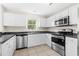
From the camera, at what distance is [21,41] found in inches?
160

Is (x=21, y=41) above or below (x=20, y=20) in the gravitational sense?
below

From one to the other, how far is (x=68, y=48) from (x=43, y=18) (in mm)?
3316

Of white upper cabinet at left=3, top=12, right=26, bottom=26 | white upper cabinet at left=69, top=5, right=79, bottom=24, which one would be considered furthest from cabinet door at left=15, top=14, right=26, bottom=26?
white upper cabinet at left=69, top=5, right=79, bottom=24

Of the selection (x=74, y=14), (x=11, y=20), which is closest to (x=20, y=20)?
(x=11, y=20)

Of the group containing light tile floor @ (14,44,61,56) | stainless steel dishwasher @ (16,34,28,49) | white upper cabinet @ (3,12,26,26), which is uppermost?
white upper cabinet @ (3,12,26,26)

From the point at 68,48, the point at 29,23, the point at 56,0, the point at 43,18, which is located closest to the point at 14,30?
the point at 29,23

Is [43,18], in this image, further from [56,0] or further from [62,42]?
[56,0]

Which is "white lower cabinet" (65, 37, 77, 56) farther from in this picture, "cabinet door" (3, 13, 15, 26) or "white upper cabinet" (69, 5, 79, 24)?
"cabinet door" (3, 13, 15, 26)

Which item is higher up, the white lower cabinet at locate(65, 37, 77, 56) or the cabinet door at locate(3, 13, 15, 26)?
the cabinet door at locate(3, 13, 15, 26)

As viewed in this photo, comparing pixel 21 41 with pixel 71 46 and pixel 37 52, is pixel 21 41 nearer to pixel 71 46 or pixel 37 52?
pixel 37 52

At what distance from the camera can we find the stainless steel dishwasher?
3.99m

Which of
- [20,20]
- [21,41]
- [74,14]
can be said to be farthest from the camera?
[20,20]

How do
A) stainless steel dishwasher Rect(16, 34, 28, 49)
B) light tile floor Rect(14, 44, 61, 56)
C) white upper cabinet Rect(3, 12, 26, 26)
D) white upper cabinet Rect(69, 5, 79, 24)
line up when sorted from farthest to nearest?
white upper cabinet Rect(3, 12, 26, 26) → stainless steel dishwasher Rect(16, 34, 28, 49) → light tile floor Rect(14, 44, 61, 56) → white upper cabinet Rect(69, 5, 79, 24)

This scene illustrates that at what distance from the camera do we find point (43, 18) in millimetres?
5598
